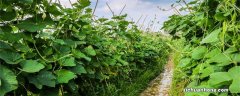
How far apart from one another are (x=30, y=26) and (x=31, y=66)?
37 centimetres

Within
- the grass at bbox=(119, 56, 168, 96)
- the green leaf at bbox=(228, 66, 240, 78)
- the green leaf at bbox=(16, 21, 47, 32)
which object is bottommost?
the grass at bbox=(119, 56, 168, 96)

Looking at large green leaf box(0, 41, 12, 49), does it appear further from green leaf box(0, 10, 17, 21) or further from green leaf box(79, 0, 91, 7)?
green leaf box(79, 0, 91, 7)

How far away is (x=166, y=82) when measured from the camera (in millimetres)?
10203


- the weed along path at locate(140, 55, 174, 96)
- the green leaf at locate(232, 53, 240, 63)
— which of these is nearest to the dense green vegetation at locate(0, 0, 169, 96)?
the green leaf at locate(232, 53, 240, 63)

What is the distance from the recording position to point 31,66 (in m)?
3.09

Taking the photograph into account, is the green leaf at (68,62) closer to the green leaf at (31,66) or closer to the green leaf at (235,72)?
the green leaf at (31,66)

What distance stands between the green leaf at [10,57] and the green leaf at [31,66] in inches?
2.6

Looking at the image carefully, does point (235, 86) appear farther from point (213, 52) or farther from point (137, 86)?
point (137, 86)

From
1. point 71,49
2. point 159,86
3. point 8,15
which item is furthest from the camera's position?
point 159,86

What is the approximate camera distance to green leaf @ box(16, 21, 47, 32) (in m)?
3.15

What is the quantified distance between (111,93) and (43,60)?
296 cm

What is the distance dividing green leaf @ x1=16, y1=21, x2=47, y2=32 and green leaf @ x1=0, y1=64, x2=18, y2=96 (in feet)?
1.44

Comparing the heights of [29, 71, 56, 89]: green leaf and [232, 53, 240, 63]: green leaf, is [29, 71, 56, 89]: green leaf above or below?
below

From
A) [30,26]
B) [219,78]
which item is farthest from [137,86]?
[219,78]
